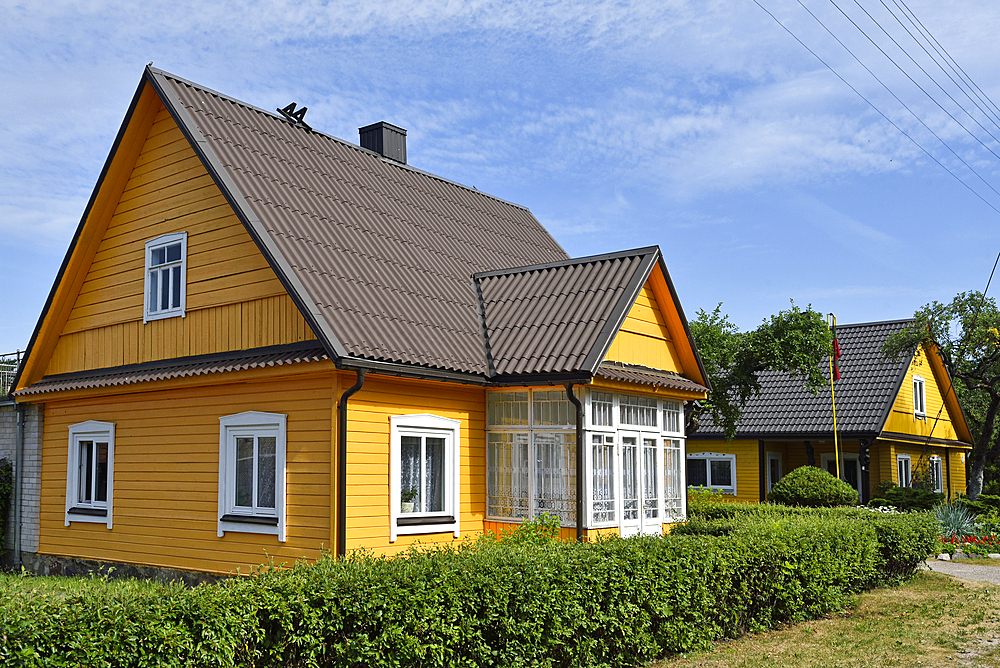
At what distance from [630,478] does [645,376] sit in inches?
65.6

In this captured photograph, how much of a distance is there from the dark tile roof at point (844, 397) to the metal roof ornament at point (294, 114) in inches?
683

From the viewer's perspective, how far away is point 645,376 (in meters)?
14.6

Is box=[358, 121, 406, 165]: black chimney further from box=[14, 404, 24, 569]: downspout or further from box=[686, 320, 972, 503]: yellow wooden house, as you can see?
box=[686, 320, 972, 503]: yellow wooden house

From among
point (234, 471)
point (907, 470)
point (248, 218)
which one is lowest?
point (907, 470)

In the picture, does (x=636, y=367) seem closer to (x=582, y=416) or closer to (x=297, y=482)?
(x=582, y=416)

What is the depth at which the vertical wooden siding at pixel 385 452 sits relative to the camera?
1198 cm

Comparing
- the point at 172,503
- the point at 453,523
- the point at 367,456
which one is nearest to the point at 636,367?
the point at 453,523

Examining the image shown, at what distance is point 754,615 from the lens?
437 inches

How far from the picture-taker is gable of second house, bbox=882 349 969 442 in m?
28.5

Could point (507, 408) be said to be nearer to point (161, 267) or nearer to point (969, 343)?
point (161, 267)

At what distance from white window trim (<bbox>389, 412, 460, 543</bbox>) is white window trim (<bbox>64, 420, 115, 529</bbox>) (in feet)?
18.2

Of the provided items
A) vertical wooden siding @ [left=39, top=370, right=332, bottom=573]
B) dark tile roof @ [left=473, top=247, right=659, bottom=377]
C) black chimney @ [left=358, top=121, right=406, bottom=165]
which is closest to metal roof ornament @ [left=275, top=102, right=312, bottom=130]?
black chimney @ [left=358, top=121, right=406, bottom=165]

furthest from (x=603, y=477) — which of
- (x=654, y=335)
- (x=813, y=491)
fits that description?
(x=813, y=491)

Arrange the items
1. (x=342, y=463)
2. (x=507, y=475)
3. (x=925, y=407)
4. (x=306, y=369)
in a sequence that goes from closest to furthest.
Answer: (x=342, y=463) < (x=306, y=369) < (x=507, y=475) < (x=925, y=407)
